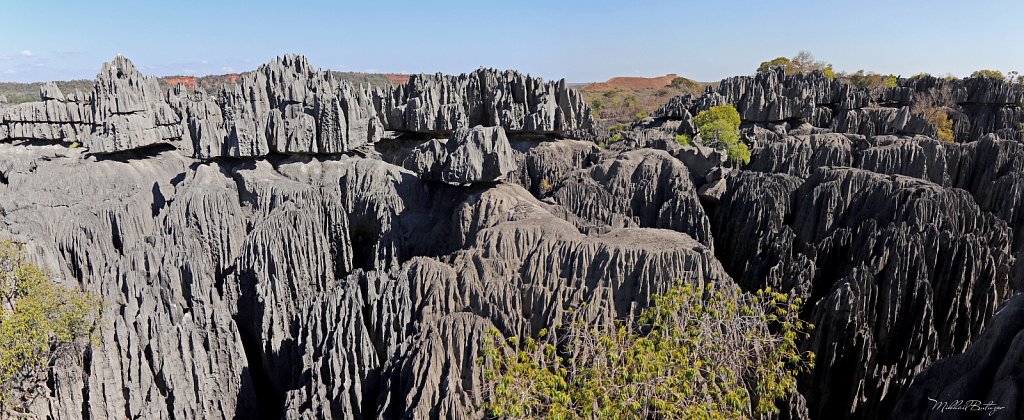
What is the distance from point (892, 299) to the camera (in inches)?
733

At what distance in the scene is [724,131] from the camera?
1841 inches

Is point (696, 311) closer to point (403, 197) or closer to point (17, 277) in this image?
point (403, 197)

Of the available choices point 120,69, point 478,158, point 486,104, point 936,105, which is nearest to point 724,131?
point 486,104

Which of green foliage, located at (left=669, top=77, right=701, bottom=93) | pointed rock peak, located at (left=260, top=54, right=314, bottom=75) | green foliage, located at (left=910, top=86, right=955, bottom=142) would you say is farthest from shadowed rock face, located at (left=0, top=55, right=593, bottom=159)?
green foliage, located at (left=669, top=77, right=701, bottom=93)

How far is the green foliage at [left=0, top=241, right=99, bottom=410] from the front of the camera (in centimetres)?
1617

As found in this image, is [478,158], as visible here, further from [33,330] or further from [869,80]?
[869,80]

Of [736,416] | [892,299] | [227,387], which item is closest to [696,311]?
[736,416]

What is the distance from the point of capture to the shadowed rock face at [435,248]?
1547 cm

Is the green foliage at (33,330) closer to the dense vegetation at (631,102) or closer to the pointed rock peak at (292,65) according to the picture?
the pointed rock peak at (292,65)

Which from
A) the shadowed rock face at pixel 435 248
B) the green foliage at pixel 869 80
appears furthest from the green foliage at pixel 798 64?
the shadowed rock face at pixel 435 248

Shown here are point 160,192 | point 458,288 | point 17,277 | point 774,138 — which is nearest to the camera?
point 458,288

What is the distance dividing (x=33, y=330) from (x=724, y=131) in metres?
44.4

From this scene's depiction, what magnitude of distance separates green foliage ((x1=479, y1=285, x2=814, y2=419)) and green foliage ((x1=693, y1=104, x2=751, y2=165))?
30309mm

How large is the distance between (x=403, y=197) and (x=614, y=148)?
58.4ft
